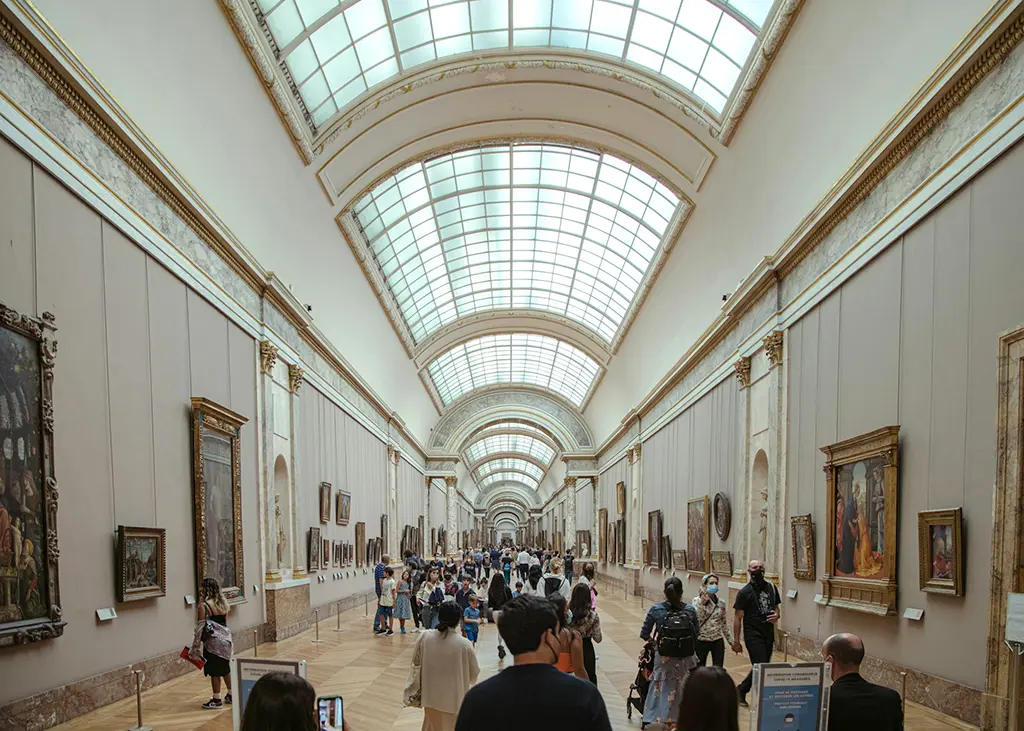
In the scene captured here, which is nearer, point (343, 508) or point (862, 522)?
point (862, 522)

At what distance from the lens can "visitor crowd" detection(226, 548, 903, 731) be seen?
3551mm

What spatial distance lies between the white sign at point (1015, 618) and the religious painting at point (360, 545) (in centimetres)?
2473

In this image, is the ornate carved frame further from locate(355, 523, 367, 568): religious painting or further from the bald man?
locate(355, 523, 367, 568): religious painting

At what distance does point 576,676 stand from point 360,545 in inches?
1039

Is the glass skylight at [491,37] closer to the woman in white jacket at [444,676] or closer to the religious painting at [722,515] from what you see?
the religious painting at [722,515]

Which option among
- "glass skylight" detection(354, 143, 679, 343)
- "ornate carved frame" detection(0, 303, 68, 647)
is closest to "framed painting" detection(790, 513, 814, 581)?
"ornate carved frame" detection(0, 303, 68, 647)

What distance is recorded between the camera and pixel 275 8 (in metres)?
16.7

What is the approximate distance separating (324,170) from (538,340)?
28.7 metres

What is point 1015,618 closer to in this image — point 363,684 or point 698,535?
point 363,684

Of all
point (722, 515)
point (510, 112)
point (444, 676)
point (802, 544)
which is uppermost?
point (510, 112)

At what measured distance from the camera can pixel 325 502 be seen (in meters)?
24.7

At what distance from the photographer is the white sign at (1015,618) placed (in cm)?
737

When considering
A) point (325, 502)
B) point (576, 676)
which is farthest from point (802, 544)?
point (325, 502)

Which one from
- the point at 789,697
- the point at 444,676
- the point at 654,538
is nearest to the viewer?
the point at 789,697
